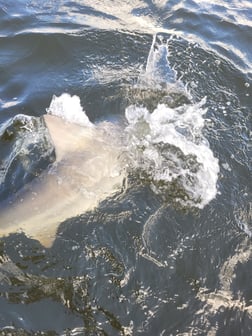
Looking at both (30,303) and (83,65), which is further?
(83,65)

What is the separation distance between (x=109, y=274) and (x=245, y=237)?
1.21 meters

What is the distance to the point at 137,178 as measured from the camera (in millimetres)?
4172

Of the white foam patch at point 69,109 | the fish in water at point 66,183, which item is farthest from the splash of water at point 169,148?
the fish in water at point 66,183

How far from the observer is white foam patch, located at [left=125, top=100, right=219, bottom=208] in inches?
164

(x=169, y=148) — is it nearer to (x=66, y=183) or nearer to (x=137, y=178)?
(x=137, y=178)

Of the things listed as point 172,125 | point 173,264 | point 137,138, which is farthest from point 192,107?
point 173,264

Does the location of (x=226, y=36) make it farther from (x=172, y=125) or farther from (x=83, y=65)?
(x=172, y=125)

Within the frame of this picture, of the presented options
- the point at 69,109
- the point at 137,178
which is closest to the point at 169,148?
the point at 137,178

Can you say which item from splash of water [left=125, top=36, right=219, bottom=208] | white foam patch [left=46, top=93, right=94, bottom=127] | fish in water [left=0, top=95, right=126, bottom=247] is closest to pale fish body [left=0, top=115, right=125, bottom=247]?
fish in water [left=0, top=95, right=126, bottom=247]

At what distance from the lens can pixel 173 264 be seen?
3.56 m

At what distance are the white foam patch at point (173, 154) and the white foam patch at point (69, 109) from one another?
0.45 meters

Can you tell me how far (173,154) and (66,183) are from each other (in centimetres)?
114

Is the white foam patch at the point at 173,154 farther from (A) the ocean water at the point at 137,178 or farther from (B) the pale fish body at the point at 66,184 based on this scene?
(B) the pale fish body at the point at 66,184

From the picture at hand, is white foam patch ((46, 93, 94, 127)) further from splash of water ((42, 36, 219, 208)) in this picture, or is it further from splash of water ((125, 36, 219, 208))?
splash of water ((125, 36, 219, 208))
